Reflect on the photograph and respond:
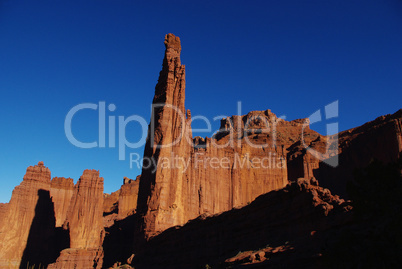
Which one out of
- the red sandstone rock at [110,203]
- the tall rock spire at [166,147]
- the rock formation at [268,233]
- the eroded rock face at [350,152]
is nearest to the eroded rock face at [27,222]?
the red sandstone rock at [110,203]

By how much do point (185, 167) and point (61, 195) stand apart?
159ft

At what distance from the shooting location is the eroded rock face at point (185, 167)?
4506 cm

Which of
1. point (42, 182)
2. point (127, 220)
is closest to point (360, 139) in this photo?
point (127, 220)

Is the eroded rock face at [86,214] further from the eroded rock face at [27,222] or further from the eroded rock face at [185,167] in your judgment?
the eroded rock face at [185,167]

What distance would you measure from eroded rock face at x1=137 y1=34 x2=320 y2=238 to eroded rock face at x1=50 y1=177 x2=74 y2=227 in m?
42.0

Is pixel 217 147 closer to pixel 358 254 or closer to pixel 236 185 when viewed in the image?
pixel 236 185

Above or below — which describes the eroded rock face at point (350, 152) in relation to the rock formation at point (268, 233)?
above

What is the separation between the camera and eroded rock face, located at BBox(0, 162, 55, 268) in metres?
74.8

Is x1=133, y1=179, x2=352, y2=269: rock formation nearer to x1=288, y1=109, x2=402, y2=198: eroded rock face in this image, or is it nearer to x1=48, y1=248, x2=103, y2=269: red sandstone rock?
x1=288, y1=109, x2=402, y2=198: eroded rock face

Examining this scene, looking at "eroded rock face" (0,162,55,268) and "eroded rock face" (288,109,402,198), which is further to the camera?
"eroded rock face" (0,162,55,268)

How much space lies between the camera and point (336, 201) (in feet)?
82.0

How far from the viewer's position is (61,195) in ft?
290

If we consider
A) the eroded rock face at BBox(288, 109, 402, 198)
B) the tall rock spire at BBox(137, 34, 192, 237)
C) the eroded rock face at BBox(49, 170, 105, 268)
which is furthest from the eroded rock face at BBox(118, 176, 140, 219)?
the tall rock spire at BBox(137, 34, 192, 237)

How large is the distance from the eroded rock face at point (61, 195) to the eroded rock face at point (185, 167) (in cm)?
4198
